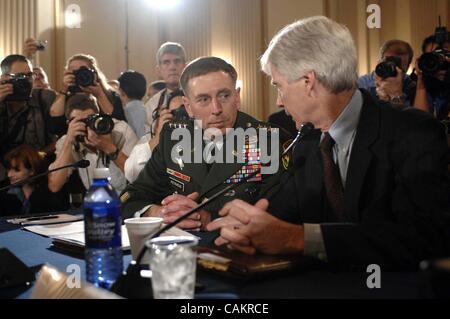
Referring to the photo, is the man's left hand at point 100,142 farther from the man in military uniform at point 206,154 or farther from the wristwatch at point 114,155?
the man in military uniform at point 206,154

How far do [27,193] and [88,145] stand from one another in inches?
13.9

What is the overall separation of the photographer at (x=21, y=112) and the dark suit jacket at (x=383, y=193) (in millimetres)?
1891

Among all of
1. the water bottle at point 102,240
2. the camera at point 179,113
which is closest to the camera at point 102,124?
the camera at point 179,113

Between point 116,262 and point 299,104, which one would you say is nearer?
point 116,262

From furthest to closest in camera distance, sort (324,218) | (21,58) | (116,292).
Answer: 1. (21,58)
2. (324,218)
3. (116,292)

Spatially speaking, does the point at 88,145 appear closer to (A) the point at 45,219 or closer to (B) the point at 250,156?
(A) the point at 45,219

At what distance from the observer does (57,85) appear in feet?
17.8

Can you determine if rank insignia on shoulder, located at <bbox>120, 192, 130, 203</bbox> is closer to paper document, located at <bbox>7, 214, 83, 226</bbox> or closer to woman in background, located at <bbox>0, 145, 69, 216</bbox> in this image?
paper document, located at <bbox>7, 214, 83, 226</bbox>

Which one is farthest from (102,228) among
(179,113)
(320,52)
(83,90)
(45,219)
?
(83,90)

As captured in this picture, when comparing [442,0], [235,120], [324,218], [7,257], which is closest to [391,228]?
[324,218]

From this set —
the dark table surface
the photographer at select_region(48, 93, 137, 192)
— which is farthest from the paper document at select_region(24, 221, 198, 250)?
the photographer at select_region(48, 93, 137, 192)
